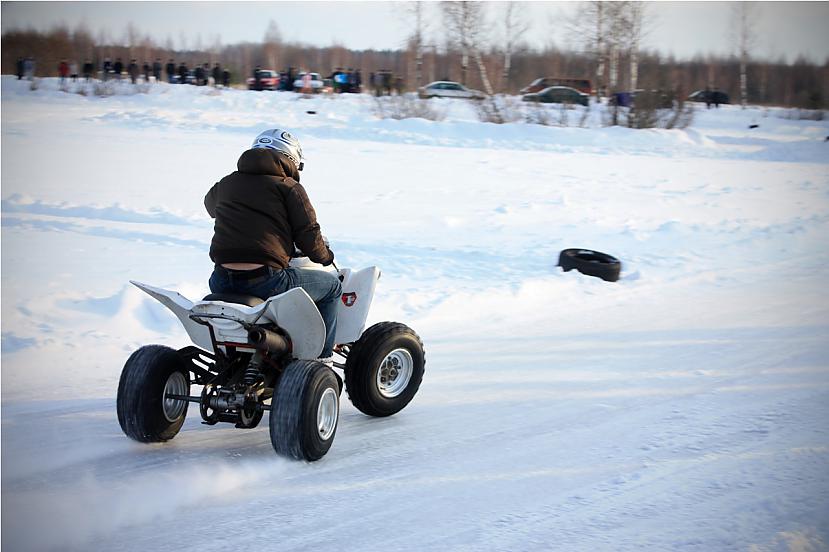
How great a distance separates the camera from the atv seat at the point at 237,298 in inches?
191

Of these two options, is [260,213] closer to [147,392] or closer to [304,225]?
[304,225]

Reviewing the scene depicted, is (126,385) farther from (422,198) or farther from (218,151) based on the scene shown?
(218,151)

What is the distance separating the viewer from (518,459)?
16.6ft

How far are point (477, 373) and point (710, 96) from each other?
44.1 metres

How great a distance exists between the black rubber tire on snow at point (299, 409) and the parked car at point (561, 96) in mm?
31810

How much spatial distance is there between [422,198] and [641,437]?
33.0ft

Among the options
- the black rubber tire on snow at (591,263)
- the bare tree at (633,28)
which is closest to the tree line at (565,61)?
the bare tree at (633,28)

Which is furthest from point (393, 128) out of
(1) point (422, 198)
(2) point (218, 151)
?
(1) point (422, 198)

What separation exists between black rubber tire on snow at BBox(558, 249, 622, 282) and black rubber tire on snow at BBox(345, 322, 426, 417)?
482 centimetres

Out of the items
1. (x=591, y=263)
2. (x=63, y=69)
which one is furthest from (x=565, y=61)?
(x=591, y=263)

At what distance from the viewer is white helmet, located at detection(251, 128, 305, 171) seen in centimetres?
514

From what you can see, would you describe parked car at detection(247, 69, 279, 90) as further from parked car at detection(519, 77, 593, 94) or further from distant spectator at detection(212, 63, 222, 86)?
parked car at detection(519, 77, 593, 94)

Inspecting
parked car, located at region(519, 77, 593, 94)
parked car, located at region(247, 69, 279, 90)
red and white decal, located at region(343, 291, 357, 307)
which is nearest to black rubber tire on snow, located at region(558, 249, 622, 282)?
red and white decal, located at region(343, 291, 357, 307)

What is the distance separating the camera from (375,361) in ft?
18.0
